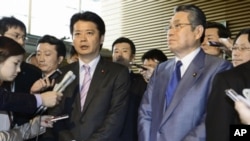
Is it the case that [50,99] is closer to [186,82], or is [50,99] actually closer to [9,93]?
[9,93]

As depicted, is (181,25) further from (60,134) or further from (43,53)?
(43,53)

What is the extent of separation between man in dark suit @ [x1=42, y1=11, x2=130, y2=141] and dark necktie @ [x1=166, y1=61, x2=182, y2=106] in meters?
0.36

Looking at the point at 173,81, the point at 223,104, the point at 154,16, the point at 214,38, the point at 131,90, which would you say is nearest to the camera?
the point at 223,104

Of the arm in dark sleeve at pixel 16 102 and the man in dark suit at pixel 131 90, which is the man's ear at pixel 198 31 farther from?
the arm in dark sleeve at pixel 16 102

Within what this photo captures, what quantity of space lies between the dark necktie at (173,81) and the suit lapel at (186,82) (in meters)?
0.08

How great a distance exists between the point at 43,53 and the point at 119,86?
3.57ft

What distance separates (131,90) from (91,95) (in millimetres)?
704

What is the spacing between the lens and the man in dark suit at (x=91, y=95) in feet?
7.95

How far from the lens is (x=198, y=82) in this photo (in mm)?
2168

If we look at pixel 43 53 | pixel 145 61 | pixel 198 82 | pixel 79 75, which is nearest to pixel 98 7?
pixel 145 61

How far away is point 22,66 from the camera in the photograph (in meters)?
2.96

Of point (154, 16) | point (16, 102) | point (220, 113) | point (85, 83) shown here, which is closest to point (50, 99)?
point (16, 102)

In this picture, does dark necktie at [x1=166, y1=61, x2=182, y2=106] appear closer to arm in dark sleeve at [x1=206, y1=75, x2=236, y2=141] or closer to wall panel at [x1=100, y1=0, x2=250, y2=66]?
arm in dark sleeve at [x1=206, y1=75, x2=236, y2=141]

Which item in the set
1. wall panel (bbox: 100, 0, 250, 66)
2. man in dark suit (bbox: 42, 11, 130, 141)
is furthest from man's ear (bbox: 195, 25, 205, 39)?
wall panel (bbox: 100, 0, 250, 66)
